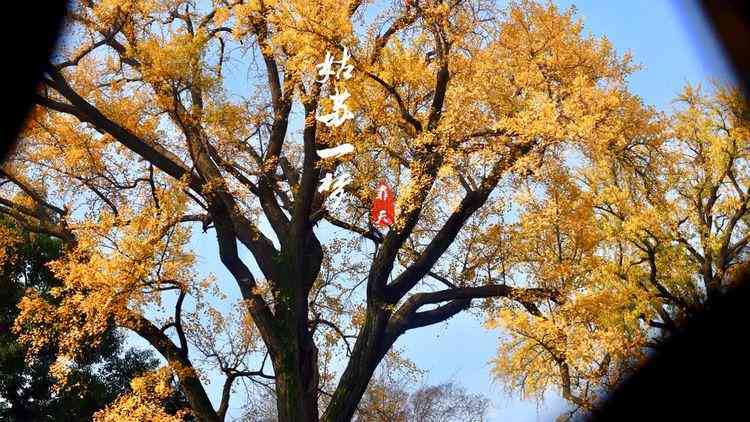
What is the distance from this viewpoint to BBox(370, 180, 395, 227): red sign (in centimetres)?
1068

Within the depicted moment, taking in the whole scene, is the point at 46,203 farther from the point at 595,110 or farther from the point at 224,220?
the point at 595,110

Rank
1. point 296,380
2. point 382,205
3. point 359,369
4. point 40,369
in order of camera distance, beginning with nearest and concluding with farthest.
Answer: point 296,380, point 359,369, point 382,205, point 40,369

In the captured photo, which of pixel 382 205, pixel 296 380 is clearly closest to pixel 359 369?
pixel 296 380

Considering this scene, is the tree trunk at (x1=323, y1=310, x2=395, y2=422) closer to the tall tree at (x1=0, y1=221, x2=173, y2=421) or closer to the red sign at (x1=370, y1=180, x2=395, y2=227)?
the red sign at (x1=370, y1=180, x2=395, y2=227)

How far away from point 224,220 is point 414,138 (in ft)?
9.52

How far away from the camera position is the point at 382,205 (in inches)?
424

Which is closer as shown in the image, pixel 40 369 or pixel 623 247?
pixel 623 247

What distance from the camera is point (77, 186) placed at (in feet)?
36.5

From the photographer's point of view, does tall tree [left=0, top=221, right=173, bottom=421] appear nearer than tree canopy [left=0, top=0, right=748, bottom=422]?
No

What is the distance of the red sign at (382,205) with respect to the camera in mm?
10680

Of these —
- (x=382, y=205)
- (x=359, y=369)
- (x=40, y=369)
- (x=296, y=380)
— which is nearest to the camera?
(x=296, y=380)

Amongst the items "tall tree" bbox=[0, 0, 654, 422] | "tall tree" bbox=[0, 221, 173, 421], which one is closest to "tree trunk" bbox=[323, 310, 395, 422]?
"tall tree" bbox=[0, 0, 654, 422]

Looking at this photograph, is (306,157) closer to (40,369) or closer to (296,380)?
(296,380)

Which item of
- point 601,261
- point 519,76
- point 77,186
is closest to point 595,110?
point 519,76
